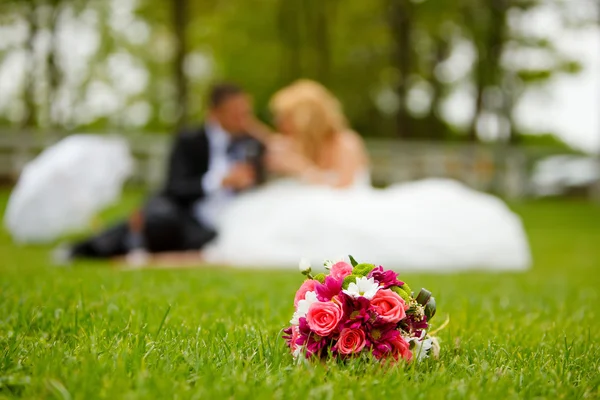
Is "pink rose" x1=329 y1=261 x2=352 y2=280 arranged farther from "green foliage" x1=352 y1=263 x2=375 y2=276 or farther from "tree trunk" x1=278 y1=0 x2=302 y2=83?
"tree trunk" x1=278 y1=0 x2=302 y2=83

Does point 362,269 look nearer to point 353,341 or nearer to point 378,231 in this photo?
point 353,341

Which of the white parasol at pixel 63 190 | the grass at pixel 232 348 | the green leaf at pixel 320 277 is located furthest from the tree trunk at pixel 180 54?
the green leaf at pixel 320 277

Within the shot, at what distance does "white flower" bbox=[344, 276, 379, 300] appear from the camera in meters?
2.35

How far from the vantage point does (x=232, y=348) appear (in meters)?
2.60

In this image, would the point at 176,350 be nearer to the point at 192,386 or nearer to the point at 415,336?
the point at 192,386

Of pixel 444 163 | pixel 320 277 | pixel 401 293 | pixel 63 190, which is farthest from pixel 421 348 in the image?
pixel 444 163

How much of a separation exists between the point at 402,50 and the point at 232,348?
2328cm

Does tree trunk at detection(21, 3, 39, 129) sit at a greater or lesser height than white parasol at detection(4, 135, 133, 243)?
greater

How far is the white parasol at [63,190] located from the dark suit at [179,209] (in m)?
1.21

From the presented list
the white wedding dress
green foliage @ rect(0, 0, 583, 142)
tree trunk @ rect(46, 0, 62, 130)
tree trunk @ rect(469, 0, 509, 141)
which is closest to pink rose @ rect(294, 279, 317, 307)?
the white wedding dress

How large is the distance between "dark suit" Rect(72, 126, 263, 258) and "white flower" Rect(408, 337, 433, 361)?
20.4 feet

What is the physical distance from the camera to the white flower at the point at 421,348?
246 centimetres

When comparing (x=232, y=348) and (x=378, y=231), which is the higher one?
(x=232, y=348)

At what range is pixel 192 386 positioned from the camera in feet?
7.09
